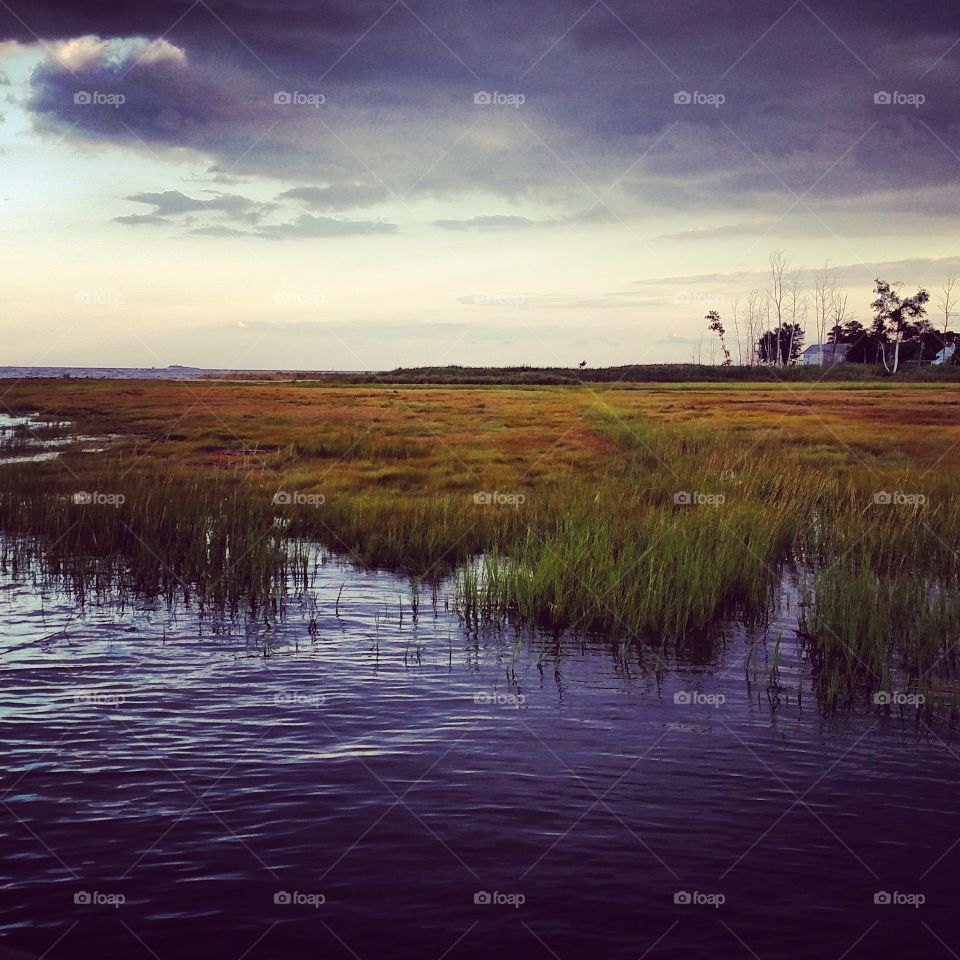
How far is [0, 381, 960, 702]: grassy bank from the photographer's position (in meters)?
12.4

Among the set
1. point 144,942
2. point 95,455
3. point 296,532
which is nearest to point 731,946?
point 144,942

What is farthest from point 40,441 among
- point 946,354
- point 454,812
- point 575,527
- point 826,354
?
point 826,354

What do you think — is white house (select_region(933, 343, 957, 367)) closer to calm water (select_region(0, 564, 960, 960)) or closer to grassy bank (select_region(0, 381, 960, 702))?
grassy bank (select_region(0, 381, 960, 702))

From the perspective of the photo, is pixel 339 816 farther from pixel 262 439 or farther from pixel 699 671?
pixel 262 439

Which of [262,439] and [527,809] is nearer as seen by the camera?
[527,809]

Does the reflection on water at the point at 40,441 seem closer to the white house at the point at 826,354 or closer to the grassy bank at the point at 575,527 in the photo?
the grassy bank at the point at 575,527

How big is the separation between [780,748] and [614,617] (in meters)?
4.22

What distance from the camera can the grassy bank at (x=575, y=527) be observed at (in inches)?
490

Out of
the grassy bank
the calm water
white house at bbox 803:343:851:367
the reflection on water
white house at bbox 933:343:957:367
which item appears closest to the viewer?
the calm water

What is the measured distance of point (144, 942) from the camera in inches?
219

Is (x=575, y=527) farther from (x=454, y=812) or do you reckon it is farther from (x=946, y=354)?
(x=946, y=354)

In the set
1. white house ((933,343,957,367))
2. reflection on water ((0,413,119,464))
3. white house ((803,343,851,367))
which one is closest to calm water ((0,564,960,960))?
reflection on water ((0,413,119,464))

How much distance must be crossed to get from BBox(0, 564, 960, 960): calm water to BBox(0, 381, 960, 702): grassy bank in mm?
1662

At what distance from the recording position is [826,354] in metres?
132
